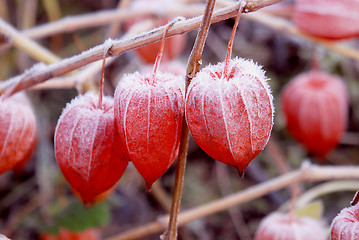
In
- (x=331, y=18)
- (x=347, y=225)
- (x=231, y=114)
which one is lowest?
(x=347, y=225)

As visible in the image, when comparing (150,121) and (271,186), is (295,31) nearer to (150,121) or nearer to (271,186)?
(271,186)

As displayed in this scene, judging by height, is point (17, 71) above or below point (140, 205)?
above

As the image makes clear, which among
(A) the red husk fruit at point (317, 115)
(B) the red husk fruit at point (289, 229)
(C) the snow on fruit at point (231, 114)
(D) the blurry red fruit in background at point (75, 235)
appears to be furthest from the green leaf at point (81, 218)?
(C) the snow on fruit at point (231, 114)

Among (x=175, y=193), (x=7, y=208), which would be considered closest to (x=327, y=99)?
(x=175, y=193)

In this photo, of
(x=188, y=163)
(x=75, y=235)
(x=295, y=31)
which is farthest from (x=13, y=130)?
(x=188, y=163)

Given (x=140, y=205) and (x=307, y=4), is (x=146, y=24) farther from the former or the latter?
(x=140, y=205)

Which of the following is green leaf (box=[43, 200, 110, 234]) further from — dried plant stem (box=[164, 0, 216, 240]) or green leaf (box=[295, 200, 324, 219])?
dried plant stem (box=[164, 0, 216, 240])
